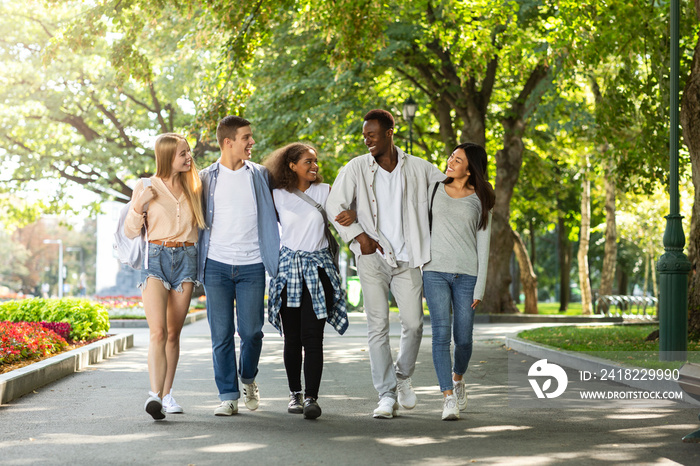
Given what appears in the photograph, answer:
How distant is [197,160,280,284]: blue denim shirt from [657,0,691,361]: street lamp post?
5185 mm

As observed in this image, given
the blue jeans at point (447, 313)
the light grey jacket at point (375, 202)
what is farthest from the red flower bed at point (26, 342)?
the blue jeans at point (447, 313)

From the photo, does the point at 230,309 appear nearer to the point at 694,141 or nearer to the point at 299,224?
the point at 299,224

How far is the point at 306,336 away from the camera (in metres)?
6.56

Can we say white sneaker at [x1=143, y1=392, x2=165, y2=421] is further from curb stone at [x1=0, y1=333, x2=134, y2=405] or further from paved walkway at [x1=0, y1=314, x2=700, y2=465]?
curb stone at [x1=0, y1=333, x2=134, y2=405]

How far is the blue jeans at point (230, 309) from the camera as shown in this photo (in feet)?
21.6

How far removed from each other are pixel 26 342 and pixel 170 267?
3.83 metres

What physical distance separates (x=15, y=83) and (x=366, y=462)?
98.8 feet

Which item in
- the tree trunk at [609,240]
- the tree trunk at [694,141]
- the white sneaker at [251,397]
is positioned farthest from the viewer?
the tree trunk at [609,240]

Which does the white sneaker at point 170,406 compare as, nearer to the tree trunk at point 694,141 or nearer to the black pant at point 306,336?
the black pant at point 306,336

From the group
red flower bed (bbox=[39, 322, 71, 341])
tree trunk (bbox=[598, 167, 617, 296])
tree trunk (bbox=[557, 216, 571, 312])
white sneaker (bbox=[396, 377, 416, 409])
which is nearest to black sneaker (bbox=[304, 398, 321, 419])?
white sneaker (bbox=[396, 377, 416, 409])

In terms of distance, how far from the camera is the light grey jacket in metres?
6.47

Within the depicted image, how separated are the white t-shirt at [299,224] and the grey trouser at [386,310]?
356mm

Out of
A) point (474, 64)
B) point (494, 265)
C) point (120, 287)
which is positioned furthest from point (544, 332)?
point (120, 287)

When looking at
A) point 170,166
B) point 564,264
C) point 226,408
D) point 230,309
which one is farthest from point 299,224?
point 564,264
